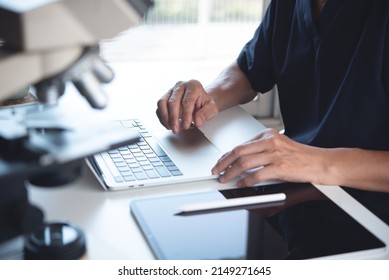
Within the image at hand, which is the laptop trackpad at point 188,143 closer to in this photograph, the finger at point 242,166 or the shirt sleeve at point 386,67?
the finger at point 242,166

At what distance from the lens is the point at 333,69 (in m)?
1.14

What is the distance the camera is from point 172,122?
42.3 inches

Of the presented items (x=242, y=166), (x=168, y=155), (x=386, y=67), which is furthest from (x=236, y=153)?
(x=386, y=67)

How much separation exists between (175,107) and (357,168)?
0.36 meters

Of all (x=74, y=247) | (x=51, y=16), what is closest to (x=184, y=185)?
(x=74, y=247)

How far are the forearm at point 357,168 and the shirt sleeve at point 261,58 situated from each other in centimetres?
43

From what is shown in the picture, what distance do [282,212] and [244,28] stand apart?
1481 millimetres

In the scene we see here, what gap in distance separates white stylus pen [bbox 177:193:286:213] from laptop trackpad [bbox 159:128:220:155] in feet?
0.67

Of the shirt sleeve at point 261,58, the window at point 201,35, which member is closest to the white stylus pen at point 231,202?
the shirt sleeve at point 261,58

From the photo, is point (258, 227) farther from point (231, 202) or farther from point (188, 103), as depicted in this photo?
point (188, 103)

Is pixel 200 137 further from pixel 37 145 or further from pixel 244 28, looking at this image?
pixel 244 28

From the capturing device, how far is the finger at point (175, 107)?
1070 millimetres

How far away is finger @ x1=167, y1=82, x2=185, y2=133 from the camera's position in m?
1.07

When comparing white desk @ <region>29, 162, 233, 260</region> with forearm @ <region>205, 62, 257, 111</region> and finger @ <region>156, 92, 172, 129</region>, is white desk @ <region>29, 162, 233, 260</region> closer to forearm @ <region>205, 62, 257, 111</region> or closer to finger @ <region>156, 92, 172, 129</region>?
finger @ <region>156, 92, 172, 129</region>
